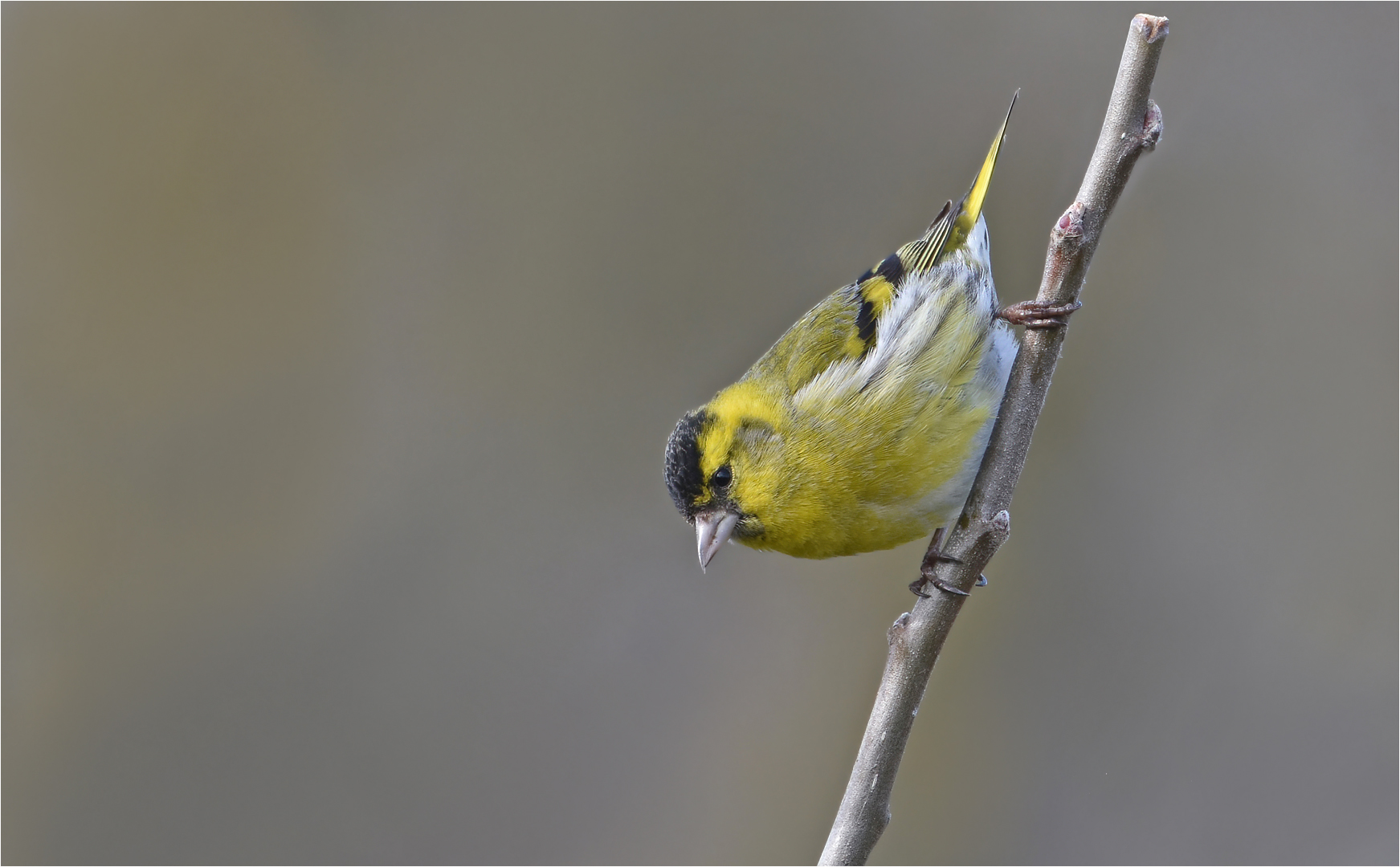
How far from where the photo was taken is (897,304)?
364 centimetres

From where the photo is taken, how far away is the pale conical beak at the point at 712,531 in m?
3.17

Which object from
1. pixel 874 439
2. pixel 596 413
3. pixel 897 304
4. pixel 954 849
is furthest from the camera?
pixel 596 413

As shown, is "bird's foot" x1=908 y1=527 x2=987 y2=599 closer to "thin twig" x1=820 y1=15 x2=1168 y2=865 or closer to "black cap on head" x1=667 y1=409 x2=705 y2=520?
"thin twig" x1=820 y1=15 x2=1168 y2=865

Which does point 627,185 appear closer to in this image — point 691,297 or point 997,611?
A: point 691,297

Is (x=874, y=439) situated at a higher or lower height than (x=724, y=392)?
lower

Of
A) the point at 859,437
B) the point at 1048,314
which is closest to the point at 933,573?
the point at 859,437

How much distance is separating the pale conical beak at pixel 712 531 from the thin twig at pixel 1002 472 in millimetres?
744

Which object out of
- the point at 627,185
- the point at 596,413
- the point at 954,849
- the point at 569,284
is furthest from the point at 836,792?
the point at 627,185

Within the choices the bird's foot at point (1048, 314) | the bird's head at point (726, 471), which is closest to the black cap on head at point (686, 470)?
the bird's head at point (726, 471)

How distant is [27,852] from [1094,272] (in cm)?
638

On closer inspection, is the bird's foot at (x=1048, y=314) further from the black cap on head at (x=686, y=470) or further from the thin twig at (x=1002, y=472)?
the black cap on head at (x=686, y=470)

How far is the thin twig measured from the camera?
7.37 ft

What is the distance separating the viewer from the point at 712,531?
10.5 feet

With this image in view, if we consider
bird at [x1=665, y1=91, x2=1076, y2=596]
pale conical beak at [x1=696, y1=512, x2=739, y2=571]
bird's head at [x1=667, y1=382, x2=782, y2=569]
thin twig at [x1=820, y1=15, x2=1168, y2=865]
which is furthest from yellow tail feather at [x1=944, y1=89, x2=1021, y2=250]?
pale conical beak at [x1=696, y1=512, x2=739, y2=571]
